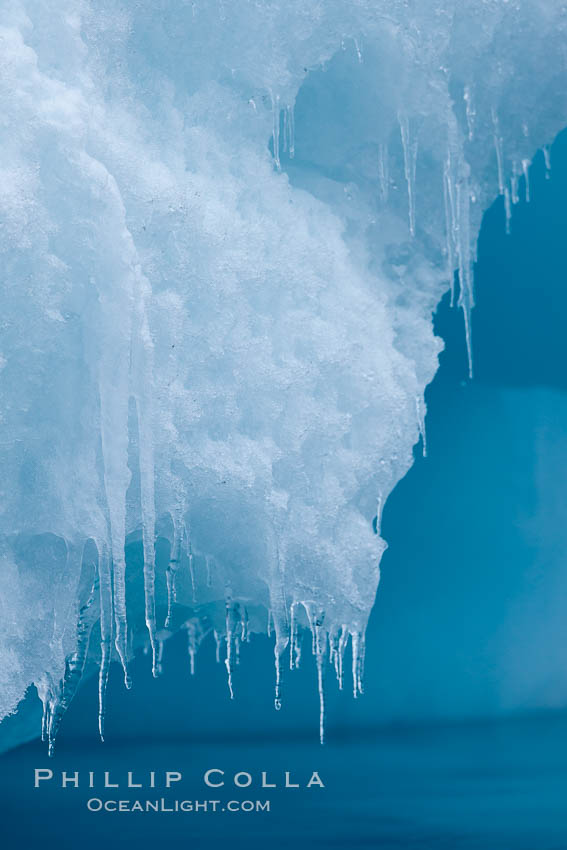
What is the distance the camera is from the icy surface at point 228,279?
1.91 metres

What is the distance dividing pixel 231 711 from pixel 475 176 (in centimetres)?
202

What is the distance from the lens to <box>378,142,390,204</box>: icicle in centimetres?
245

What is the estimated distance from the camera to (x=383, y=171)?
2.46m

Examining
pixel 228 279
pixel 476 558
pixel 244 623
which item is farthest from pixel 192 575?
pixel 476 558

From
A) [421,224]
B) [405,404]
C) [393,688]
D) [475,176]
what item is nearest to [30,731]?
[393,688]

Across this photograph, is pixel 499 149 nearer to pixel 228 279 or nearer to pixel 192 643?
pixel 228 279

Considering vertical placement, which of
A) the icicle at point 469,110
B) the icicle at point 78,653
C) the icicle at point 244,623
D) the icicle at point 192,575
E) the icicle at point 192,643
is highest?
the icicle at point 469,110

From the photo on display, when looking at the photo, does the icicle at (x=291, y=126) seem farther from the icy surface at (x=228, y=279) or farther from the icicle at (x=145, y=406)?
the icicle at (x=145, y=406)

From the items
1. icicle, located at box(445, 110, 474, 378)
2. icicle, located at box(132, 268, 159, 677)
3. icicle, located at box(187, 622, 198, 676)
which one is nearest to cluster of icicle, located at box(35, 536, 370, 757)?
icicle, located at box(132, 268, 159, 677)

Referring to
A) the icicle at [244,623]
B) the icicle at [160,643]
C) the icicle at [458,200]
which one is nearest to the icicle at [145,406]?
the icicle at [244,623]

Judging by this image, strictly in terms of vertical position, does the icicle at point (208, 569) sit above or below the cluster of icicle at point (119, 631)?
above

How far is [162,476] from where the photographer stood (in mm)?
2057

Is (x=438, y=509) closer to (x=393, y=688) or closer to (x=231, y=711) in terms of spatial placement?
(x=393, y=688)

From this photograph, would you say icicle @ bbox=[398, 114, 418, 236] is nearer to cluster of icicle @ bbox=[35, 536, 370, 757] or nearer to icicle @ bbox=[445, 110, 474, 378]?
icicle @ bbox=[445, 110, 474, 378]
